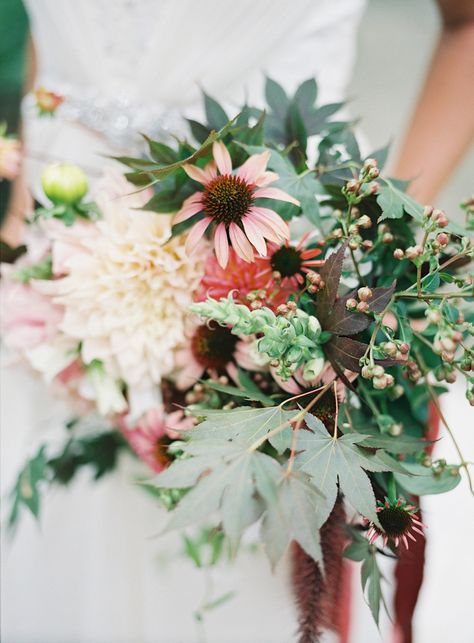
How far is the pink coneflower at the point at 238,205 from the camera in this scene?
1.13 feet

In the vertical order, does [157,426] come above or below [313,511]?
above

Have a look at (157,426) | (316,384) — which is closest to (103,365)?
(157,426)

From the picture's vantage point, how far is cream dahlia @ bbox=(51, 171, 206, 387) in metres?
0.42

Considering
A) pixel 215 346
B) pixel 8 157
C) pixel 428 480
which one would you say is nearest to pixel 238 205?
pixel 215 346

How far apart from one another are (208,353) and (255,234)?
13 centimetres

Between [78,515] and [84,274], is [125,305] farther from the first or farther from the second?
[78,515]

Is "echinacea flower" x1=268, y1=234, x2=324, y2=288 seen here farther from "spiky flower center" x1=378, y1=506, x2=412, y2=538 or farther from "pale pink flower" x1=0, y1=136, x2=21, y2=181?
"pale pink flower" x1=0, y1=136, x2=21, y2=181

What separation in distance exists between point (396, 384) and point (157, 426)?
203 mm

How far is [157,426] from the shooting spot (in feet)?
1.53

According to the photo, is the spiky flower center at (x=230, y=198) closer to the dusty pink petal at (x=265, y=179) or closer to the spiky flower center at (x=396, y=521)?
the dusty pink petal at (x=265, y=179)

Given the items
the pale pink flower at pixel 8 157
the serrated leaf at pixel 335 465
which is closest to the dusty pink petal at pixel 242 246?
the serrated leaf at pixel 335 465

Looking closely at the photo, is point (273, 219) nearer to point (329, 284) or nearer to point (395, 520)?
point (329, 284)

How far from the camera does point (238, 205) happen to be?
351mm

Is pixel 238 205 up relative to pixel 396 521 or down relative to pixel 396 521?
up
